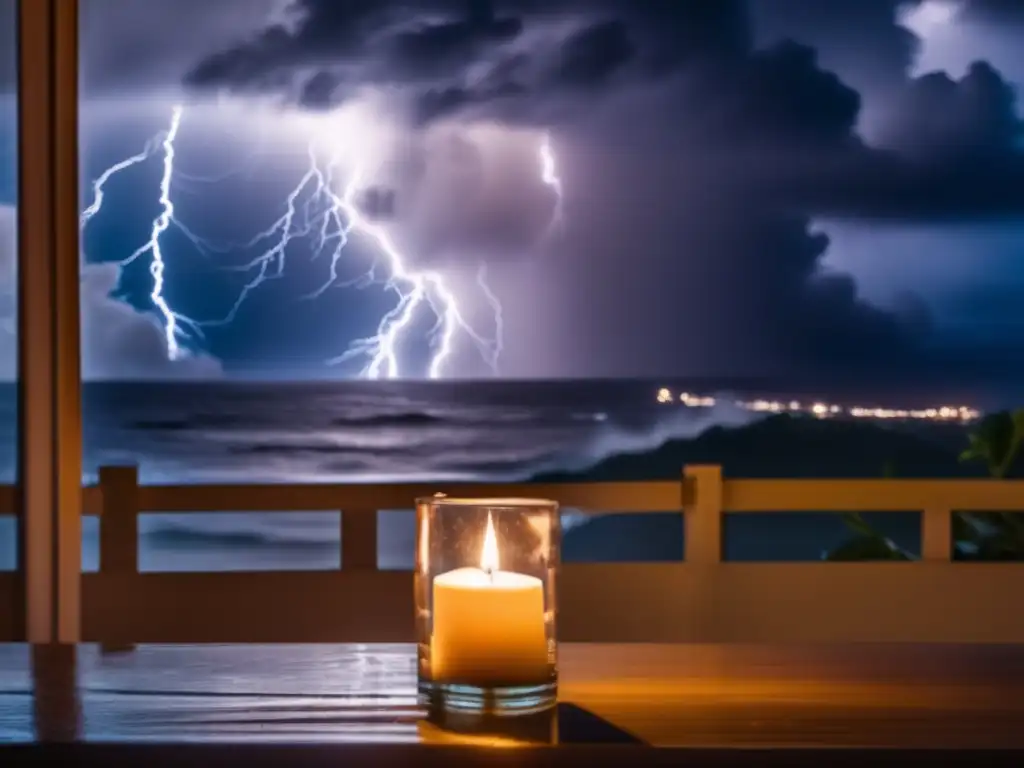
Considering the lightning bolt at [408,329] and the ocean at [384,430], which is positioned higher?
the lightning bolt at [408,329]

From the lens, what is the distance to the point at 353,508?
8.45 feet

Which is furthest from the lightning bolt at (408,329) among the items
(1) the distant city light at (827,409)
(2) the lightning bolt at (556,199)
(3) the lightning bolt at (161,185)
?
(3) the lightning bolt at (161,185)

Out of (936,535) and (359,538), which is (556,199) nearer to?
(936,535)

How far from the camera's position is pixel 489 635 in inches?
23.7

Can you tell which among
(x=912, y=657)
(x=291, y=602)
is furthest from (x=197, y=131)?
(x=912, y=657)

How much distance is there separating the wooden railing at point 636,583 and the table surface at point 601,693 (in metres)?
1.57

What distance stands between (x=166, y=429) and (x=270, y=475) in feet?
3.76

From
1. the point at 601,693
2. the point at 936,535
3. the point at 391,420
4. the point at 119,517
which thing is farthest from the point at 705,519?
the point at 391,420

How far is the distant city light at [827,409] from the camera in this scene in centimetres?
1184

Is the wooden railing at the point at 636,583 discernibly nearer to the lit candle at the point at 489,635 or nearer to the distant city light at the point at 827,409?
the lit candle at the point at 489,635

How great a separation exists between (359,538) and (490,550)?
6.55 ft

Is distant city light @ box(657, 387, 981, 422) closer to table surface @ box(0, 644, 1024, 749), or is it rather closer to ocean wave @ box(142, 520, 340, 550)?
ocean wave @ box(142, 520, 340, 550)

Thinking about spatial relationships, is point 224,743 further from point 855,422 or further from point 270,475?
point 855,422

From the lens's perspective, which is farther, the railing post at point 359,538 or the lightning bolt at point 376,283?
the lightning bolt at point 376,283
